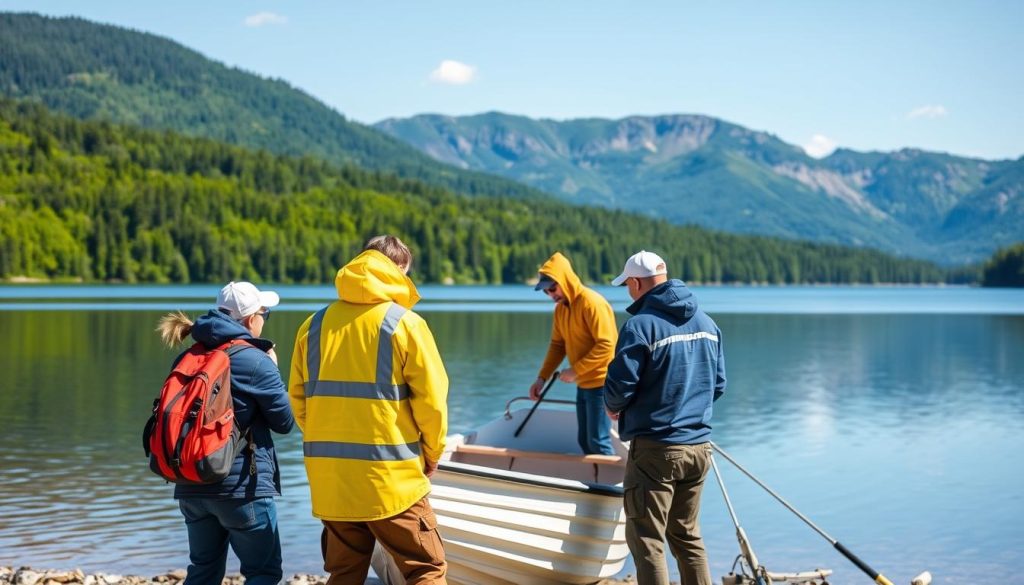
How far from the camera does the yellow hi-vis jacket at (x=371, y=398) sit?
207 inches

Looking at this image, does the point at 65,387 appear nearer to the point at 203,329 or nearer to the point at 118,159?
the point at 203,329

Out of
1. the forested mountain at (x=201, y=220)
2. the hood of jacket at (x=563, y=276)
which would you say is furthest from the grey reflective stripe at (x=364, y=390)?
the forested mountain at (x=201, y=220)

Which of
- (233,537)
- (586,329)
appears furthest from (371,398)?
(586,329)

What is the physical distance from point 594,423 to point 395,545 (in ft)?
15.2

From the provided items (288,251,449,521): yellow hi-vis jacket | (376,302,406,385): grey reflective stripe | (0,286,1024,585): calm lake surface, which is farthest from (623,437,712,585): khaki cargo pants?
(0,286,1024,585): calm lake surface

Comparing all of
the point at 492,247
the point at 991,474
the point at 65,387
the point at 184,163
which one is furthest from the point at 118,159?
the point at 991,474

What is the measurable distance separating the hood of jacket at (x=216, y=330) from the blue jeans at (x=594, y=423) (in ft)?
14.9

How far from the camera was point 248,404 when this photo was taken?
586cm

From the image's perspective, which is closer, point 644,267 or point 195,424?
point 195,424

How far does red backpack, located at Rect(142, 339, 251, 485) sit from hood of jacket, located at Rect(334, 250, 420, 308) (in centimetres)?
88

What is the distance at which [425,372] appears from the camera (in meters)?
5.25

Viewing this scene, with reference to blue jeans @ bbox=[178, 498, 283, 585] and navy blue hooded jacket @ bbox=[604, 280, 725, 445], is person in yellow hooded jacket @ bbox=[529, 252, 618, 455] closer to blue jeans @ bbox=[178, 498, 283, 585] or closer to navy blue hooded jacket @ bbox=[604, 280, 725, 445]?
navy blue hooded jacket @ bbox=[604, 280, 725, 445]

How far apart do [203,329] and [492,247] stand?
Result: 17421 cm

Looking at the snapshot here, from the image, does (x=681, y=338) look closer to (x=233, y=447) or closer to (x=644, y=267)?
(x=644, y=267)
